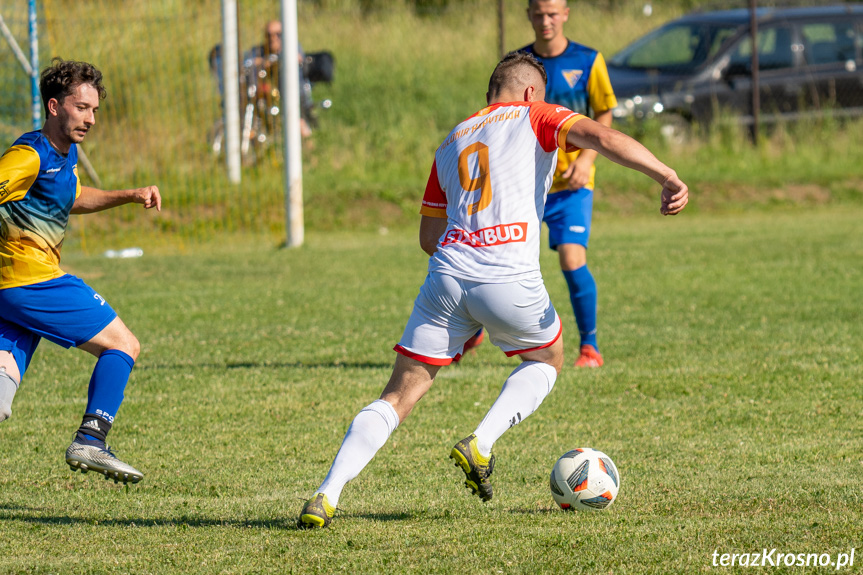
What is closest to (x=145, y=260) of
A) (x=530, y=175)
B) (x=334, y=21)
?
(x=530, y=175)

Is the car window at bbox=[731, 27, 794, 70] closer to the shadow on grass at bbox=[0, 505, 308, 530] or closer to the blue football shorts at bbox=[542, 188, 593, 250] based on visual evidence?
the blue football shorts at bbox=[542, 188, 593, 250]

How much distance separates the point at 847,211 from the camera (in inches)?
612

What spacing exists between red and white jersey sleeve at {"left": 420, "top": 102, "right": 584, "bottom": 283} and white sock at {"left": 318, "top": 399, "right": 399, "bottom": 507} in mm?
607

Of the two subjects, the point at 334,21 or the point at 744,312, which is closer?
the point at 744,312

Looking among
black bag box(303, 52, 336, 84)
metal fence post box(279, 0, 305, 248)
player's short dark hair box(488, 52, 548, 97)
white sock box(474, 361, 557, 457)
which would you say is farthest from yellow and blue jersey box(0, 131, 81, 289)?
black bag box(303, 52, 336, 84)

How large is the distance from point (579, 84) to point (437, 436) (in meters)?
2.90

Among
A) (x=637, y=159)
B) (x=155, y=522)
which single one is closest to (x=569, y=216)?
(x=637, y=159)

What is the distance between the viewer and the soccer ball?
4223mm

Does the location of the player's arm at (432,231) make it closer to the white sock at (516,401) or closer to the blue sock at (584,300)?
the white sock at (516,401)

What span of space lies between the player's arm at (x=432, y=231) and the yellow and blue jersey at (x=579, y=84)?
278 centimetres

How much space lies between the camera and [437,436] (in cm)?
556

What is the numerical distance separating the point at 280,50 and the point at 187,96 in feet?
8.84

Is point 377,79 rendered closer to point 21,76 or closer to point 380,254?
point 21,76

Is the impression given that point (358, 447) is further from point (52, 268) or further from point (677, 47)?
point (677, 47)
